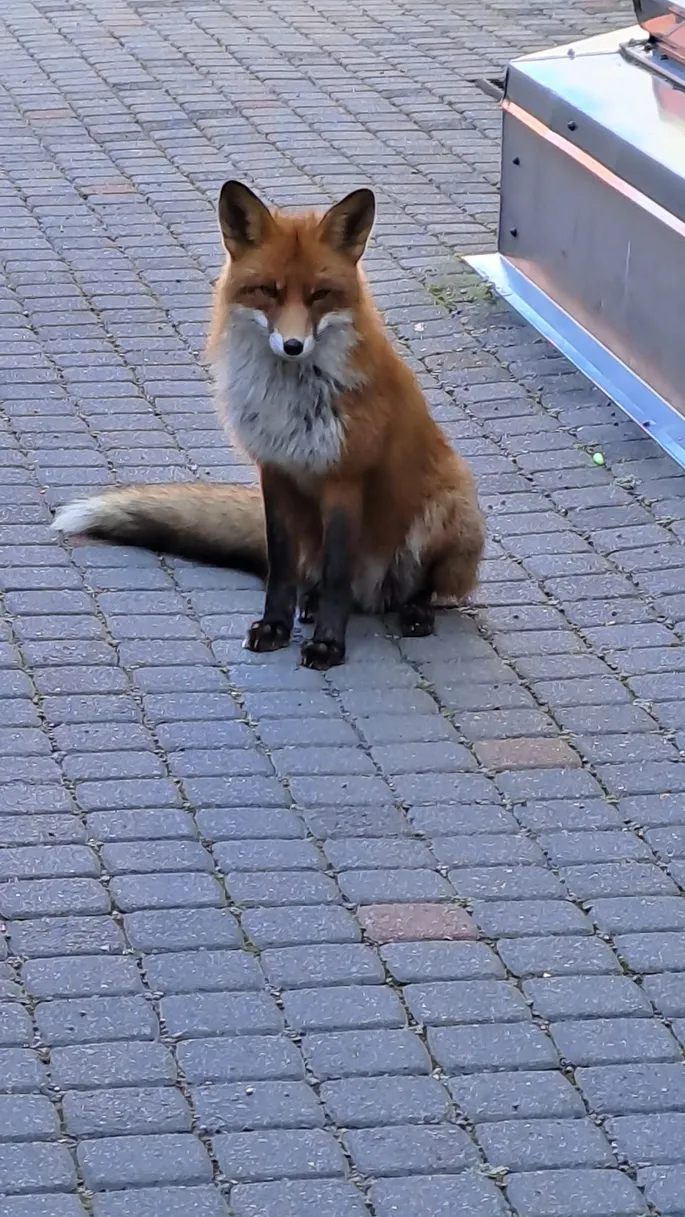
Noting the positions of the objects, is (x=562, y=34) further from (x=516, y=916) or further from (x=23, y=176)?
(x=516, y=916)

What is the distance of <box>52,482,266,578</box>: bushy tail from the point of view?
205 inches

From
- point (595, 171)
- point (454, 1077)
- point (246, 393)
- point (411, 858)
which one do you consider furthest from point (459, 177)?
point (454, 1077)

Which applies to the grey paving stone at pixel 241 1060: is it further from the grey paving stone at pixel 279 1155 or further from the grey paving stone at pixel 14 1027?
the grey paving stone at pixel 14 1027

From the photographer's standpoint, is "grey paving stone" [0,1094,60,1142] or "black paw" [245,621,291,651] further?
"black paw" [245,621,291,651]

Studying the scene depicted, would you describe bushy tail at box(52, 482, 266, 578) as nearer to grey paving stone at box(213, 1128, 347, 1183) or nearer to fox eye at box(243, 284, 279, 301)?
fox eye at box(243, 284, 279, 301)

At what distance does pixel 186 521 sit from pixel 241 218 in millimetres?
997

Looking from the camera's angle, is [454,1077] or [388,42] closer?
[454,1077]

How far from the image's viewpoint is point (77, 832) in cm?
393

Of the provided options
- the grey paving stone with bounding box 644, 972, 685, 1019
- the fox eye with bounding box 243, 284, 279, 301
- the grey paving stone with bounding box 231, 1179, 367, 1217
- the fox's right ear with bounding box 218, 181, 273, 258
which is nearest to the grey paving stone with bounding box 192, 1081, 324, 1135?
the grey paving stone with bounding box 231, 1179, 367, 1217

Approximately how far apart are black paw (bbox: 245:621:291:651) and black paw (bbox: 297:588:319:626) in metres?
0.19

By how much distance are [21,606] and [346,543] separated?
3.24 ft

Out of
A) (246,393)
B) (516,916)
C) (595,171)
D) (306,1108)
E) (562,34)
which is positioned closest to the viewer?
(306,1108)

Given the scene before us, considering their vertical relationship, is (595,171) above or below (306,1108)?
above

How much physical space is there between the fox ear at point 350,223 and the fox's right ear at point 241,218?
6.5 inches
